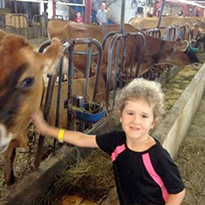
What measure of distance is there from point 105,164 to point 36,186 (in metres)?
0.80

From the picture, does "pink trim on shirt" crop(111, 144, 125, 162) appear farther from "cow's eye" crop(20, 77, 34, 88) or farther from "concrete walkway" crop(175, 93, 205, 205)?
"concrete walkway" crop(175, 93, 205, 205)

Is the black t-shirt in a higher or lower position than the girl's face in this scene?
lower

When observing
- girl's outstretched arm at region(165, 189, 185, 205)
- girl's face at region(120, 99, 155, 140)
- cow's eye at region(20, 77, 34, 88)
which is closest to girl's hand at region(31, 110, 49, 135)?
cow's eye at region(20, 77, 34, 88)

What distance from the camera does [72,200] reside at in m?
2.26

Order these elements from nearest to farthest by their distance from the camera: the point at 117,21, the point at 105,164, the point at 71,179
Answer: the point at 71,179, the point at 105,164, the point at 117,21

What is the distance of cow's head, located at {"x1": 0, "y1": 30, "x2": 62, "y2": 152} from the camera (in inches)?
70.2

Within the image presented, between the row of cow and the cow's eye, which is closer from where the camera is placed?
the row of cow

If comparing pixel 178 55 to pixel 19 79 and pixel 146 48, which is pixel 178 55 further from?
pixel 19 79

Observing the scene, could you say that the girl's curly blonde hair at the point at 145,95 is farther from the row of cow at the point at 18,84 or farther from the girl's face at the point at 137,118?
the row of cow at the point at 18,84

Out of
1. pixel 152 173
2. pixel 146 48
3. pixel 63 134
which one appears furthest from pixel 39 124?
pixel 146 48

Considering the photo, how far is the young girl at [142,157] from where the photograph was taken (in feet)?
5.53

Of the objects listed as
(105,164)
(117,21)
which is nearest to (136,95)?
(105,164)

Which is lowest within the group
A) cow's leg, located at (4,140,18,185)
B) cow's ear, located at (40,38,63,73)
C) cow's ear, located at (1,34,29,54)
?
cow's leg, located at (4,140,18,185)

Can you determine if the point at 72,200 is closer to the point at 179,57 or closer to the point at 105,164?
the point at 105,164
